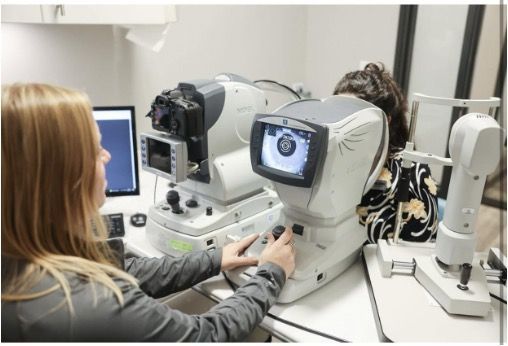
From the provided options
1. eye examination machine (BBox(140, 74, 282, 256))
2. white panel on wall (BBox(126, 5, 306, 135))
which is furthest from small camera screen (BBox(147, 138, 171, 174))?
white panel on wall (BBox(126, 5, 306, 135))

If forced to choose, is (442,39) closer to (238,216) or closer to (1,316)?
(238,216)

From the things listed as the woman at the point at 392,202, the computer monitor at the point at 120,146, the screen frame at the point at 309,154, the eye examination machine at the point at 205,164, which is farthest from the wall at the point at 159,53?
the woman at the point at 392,202

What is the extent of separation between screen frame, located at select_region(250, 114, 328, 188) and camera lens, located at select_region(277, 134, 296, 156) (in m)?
0.03

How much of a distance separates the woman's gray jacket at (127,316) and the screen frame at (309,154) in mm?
226

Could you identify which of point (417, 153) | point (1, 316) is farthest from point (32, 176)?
point (417, 153)

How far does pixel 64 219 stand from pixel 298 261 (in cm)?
60

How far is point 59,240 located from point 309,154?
1.90 feet

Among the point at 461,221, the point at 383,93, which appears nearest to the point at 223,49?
the point at 383,93

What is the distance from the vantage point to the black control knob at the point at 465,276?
102 centimetres

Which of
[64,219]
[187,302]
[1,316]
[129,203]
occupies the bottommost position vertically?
[187,302]

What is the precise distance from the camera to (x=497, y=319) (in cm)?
102

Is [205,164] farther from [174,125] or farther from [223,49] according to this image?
[223,49]

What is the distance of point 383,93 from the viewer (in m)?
1.45

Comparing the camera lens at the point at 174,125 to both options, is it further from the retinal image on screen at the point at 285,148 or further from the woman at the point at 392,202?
the woman at the point at 392,202
